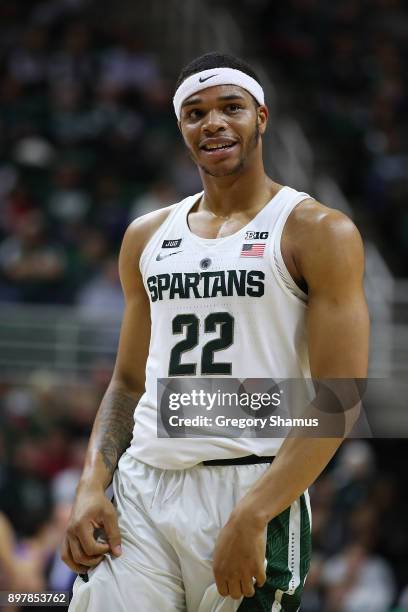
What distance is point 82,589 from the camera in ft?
12.2

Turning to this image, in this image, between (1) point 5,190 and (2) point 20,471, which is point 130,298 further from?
(1) point 5,190

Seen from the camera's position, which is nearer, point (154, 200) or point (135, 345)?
point (135, 345)

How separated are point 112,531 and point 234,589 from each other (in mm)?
496

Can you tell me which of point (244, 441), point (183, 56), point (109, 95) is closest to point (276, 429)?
point (244, 441)

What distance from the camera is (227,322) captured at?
3.76 meters

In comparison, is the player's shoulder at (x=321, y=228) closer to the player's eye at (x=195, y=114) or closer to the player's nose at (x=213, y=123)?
the player's nose at (x=213, y=123)

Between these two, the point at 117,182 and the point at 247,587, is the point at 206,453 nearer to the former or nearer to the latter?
the point at 247,587

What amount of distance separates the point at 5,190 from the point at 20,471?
13.1 feet

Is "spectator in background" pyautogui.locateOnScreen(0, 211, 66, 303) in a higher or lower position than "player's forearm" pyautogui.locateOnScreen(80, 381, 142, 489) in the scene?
higher

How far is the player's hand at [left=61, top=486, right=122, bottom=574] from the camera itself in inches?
146

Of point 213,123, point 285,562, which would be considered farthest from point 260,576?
point 213,123

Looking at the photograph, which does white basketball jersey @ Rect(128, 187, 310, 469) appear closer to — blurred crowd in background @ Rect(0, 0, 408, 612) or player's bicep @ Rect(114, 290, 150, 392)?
player's bicep @ Rect(114, 290, 150, 392)

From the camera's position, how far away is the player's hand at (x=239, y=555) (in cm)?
342

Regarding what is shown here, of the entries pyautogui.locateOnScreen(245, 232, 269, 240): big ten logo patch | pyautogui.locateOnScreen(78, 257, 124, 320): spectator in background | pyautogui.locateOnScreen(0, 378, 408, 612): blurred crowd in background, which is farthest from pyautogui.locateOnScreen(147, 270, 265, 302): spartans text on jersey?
pyautogui.locateOnScreen(78, 257, 124, 320): spectator in background
